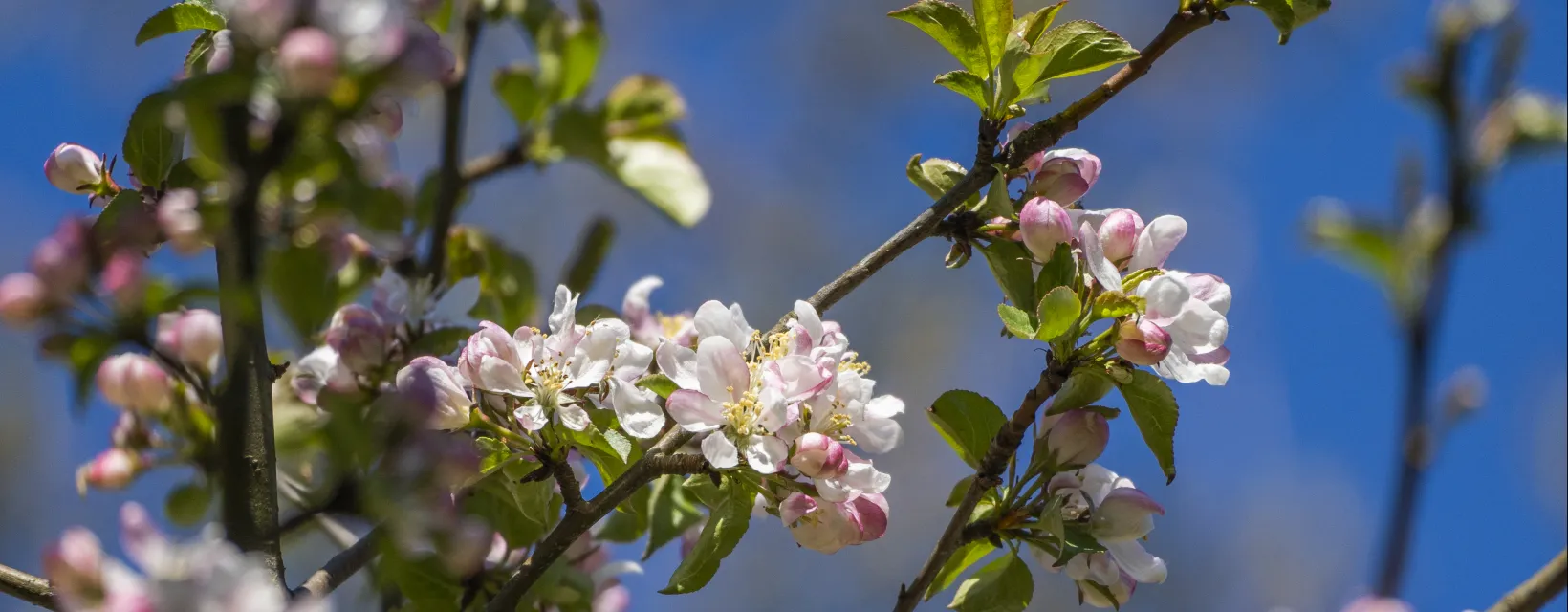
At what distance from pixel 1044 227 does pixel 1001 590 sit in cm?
29

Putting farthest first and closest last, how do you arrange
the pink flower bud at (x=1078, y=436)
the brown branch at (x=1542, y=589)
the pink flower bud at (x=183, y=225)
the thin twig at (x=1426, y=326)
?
the pink flower bud at (x=1078, y=436), the pink flower bud at (x=183, y=225), the brown branch at (x=1542, y=589), the thin twig at (x=1426, y=326)

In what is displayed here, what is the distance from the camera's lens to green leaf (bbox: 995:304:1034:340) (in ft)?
2.77

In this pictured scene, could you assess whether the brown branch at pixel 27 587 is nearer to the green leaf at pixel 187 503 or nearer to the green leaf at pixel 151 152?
the green leaf at pixel 187 503

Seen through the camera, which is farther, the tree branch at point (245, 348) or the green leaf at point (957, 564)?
the green leaf at point (957, 564)

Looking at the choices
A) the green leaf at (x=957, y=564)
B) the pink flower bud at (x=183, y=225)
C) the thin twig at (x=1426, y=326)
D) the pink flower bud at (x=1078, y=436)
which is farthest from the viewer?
the green leaf at (x=957, y=564)

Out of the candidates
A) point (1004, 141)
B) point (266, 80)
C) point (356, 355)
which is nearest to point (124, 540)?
point (356, 355)

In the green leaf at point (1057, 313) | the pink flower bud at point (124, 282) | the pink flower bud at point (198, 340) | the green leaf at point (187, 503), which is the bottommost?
the green leaf at point (187, 503)

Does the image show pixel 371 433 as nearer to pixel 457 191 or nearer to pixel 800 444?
pixel 800 444

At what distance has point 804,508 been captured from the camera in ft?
2.93

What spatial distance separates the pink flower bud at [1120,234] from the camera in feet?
3.04

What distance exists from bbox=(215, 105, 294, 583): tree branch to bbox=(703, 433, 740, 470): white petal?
0.91 ft

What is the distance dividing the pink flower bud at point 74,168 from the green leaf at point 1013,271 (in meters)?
0.72

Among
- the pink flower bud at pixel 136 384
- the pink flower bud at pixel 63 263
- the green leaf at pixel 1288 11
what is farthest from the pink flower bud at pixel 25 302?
the green leaf at pixel 1288 11

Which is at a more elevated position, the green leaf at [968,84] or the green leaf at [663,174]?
the green leaf at [968,84]
